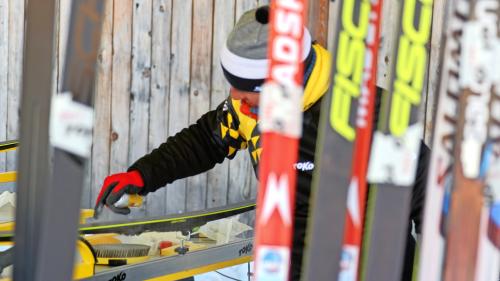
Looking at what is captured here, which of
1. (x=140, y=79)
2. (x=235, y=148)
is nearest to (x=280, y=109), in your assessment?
(x=235, y=148)

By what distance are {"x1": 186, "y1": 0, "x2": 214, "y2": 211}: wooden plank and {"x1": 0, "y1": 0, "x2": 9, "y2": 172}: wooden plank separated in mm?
1236

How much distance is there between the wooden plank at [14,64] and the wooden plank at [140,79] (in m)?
0.75

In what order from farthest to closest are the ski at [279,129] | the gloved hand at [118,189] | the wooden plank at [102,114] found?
the wooden plank at [102,114]
the gloved hand at [118,189]
the ski at [279,129]

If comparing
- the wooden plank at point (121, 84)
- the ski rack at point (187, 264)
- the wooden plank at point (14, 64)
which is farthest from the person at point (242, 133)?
the wooden plank at point (14, 64)

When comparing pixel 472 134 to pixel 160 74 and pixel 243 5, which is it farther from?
pixel 160 74

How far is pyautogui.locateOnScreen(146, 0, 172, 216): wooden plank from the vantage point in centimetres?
428

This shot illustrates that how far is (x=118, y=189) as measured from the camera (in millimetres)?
2395

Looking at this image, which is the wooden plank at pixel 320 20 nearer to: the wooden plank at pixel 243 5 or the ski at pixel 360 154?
the wooden plank at pixel 243 5

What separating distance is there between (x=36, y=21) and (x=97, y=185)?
340 centimetres

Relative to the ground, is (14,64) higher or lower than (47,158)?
higher

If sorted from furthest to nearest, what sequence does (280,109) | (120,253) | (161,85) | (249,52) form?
(161,85)
(120,253)
(249,52)
(280,109)

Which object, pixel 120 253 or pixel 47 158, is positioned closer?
pixel 47 158

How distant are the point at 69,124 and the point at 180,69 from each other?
3146 millimetres

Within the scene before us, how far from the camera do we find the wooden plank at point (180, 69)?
13.9ft
